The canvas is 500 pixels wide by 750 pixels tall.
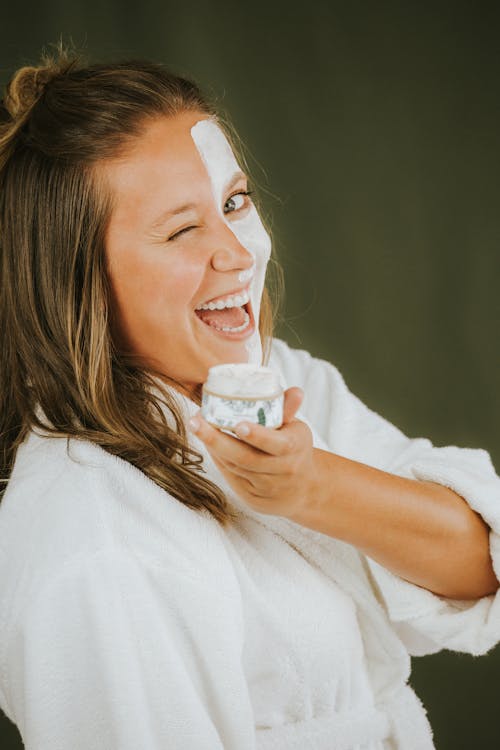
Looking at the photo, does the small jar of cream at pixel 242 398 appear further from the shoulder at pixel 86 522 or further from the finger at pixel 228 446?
the shoulder at pixel 86 522

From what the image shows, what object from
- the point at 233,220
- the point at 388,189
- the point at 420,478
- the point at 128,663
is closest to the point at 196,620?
the point at 128,663

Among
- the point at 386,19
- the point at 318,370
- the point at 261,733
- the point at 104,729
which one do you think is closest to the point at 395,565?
the point at 261,733

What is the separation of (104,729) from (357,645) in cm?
38

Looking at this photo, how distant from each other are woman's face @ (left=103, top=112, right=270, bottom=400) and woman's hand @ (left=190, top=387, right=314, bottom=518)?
0.25 metres

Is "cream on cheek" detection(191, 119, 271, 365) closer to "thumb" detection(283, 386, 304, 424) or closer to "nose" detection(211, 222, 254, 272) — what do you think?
"nose" detection(211, 222, 254, 272)

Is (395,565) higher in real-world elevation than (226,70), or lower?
lower

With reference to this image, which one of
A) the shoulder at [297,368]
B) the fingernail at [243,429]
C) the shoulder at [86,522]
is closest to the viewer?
the fingernail at [243,429]

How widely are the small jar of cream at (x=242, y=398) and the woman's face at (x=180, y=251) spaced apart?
0.76ft

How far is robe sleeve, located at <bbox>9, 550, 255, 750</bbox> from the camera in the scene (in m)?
0.85

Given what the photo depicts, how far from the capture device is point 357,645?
3.61ft

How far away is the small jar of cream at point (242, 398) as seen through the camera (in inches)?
32.1

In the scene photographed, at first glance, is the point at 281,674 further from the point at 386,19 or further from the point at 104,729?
the point at 386,19

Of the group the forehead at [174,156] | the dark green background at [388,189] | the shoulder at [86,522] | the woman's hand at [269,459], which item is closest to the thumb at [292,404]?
the woman's hand at [269,459]

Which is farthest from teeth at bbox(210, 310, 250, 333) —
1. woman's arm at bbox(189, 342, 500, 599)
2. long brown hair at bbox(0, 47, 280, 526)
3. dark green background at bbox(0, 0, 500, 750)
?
dark green background at bbox(0, 0, 500, 750)
